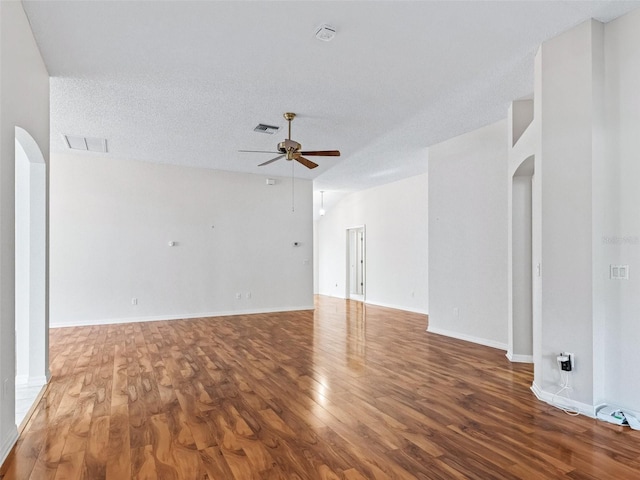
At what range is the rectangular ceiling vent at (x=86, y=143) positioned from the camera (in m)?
5.65

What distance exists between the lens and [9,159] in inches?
96.2

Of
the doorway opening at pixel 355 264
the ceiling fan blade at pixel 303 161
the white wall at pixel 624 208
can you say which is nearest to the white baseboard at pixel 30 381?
the ceiling fan blade at pixel 303 161

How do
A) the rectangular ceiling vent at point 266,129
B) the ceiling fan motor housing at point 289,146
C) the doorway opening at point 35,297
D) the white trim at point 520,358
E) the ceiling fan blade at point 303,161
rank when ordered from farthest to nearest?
the rectangular ceiling vent at point 266,129 → the ceiling fan blade at point 303,161 → the ceiling fan motor housing at point 289,146 → the white trim at point 520,358 → the doorway opening at point 35,297

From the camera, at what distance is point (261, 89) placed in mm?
3961

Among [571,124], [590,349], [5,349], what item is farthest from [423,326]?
[5,349]

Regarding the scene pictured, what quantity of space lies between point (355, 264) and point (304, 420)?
26.6 ft

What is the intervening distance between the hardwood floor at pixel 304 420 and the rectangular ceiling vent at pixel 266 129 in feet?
9.70

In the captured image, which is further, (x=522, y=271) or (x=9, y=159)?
(x=522, y=271)

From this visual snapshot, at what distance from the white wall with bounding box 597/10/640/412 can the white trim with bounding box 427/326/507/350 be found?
79.3 inches

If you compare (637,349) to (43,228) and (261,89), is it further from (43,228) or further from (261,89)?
(43,228)

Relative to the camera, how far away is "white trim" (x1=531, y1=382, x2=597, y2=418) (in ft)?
9.25

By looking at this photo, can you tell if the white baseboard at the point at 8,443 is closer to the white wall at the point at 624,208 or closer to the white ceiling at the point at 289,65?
the white ceiling at the point at 289,65

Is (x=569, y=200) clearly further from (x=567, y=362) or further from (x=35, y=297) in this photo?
(x=35, y=297)

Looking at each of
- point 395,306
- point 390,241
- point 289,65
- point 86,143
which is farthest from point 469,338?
point 86,143
